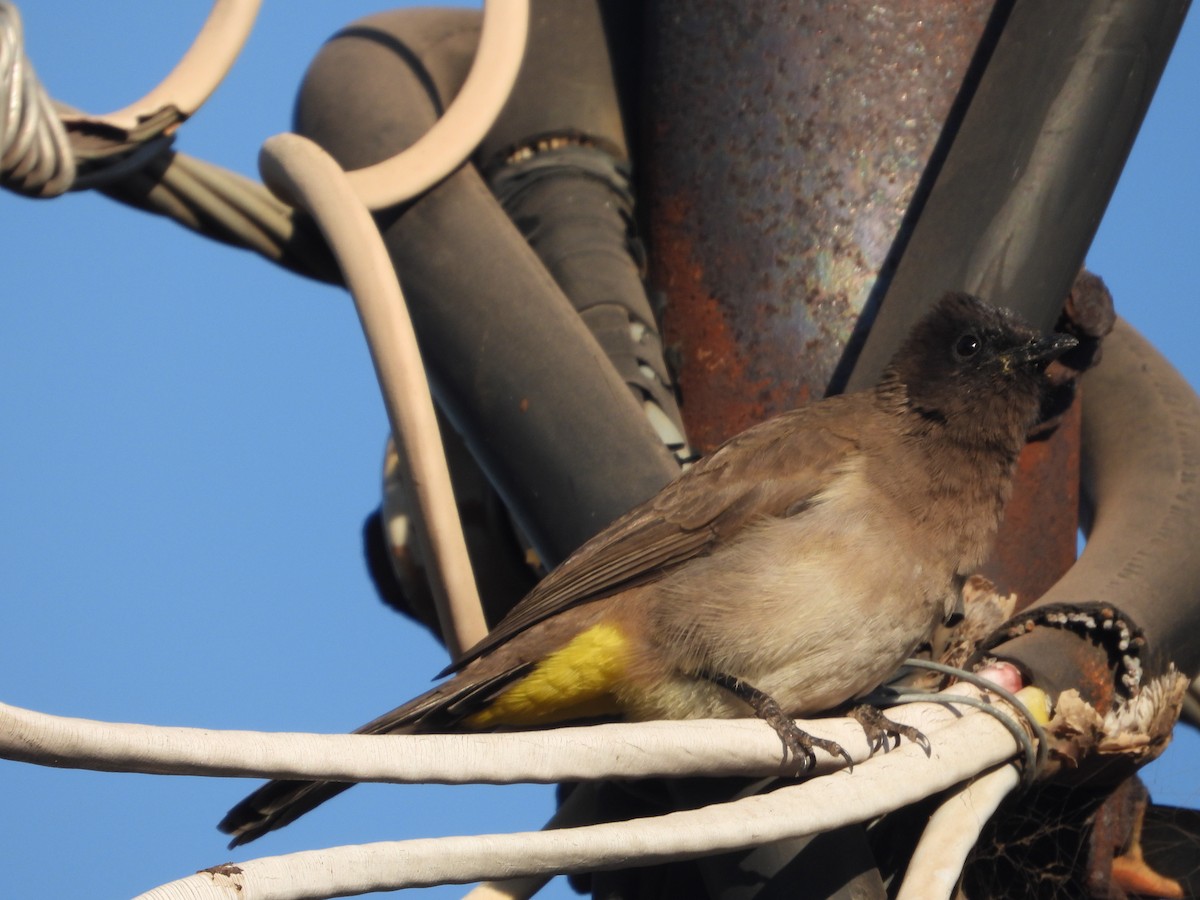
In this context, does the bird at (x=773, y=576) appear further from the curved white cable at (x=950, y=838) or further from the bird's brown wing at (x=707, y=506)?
the curved white cable at (x=950, y=838)

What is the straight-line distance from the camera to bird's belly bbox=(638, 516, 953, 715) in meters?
4.24

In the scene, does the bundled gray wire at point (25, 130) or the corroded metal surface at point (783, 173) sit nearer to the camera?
the bundled gray wire at point (25, 130)

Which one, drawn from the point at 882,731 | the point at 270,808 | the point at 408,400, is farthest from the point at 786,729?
the point at 408,400

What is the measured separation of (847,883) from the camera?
365cm

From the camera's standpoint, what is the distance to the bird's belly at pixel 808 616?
4242 mm

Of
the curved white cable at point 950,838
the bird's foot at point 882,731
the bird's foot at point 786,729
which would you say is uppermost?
the bird's foot at point 786,729

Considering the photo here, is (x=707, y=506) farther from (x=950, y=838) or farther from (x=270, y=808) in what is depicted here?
(x=270, y=808)

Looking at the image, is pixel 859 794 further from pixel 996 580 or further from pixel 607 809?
pixel 996 580

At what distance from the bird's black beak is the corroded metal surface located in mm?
544

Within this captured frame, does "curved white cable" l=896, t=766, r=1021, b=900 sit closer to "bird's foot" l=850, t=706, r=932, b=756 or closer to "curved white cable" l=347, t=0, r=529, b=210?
"bird's foot" l=850, t=706, r=932, b=756

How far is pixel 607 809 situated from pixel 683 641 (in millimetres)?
527

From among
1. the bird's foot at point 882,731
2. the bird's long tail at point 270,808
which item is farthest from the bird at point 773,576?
the bird's long tail at point 270,808

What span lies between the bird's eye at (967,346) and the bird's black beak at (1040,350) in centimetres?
9

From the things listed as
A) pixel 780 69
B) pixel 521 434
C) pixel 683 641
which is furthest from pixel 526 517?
pixel 780 69
